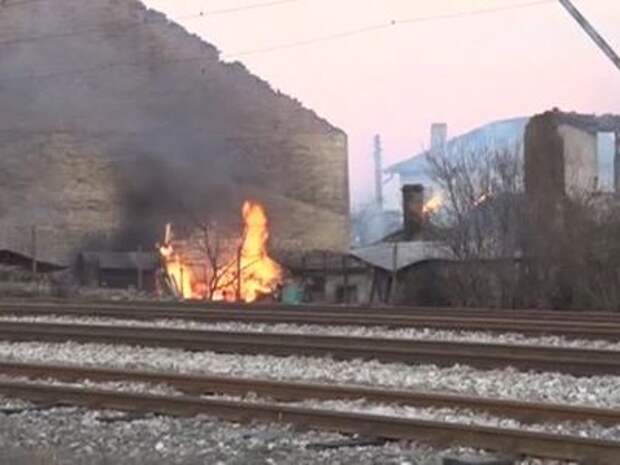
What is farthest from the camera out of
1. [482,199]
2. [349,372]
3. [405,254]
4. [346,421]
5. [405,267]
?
[405,254]

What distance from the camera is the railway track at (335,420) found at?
25.1 ft

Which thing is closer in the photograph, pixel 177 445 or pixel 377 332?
pixel 177 445

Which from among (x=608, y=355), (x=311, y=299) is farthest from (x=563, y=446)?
(x=311, y=299)

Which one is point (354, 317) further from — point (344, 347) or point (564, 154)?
point (564, 154)

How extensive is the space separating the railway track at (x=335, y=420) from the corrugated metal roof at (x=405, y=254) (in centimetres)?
1825

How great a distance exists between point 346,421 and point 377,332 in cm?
810

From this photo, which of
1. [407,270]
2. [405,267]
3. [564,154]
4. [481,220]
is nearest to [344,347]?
[481,220]

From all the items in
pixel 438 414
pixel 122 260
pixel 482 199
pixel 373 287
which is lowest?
pixel 438 414

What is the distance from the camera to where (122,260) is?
39.9 metres

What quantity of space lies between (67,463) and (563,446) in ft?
11.3

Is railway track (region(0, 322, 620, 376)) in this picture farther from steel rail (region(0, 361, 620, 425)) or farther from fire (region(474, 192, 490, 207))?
fire (region(474, 192, 490, 207))

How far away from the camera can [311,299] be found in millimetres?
32938

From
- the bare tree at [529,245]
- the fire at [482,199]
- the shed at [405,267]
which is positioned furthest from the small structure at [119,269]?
the fire at [482,199]

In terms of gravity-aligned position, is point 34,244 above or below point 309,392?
above
